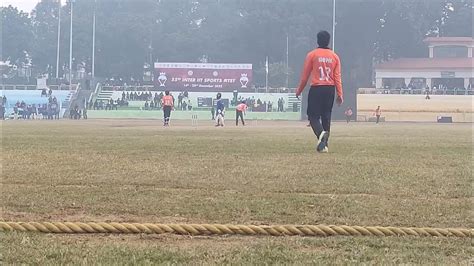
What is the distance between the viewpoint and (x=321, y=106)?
31.9ft

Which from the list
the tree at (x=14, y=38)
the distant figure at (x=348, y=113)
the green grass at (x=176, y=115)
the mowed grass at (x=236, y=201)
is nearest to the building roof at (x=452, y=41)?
the green grass at (x=176, y=115)

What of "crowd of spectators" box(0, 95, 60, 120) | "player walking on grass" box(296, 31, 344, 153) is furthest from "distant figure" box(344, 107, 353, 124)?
"player walking on grass" box(296, 31, 344, 153)

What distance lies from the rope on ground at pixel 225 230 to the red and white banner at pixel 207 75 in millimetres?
54034

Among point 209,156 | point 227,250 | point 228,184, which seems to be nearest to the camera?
point 227,250

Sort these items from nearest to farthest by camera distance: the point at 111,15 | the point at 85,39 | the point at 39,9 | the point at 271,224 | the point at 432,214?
the point at 271,224, the point at 432,214, the point at 85,39, the point at 111,15, the point at 39,9

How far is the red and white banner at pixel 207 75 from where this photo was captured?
5772 cm

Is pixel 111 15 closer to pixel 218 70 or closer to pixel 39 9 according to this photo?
pixel 39 9

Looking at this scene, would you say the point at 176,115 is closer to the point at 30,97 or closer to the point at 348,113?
the point at 30,97

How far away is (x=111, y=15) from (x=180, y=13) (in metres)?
8.20

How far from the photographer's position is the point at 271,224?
4062 millimetres

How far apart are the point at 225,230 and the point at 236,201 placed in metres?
1.01

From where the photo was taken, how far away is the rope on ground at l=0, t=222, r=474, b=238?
373cm

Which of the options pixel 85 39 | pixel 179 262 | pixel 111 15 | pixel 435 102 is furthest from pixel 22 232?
pixel 111 15

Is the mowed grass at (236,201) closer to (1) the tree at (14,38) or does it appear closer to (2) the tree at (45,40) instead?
(2) the tree at (45,40)
